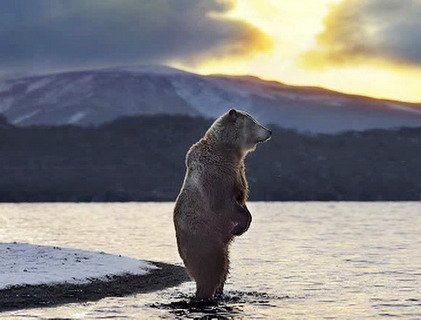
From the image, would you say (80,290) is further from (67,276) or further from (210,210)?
(210,210)

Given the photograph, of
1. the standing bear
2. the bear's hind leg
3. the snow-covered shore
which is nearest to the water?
the bear's hind leg

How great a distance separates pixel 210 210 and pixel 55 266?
9050 mm

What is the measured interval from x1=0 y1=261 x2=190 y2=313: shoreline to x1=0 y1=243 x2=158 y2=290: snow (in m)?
0.35

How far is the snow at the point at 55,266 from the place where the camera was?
24516 millimetres

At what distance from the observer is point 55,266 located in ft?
87.9

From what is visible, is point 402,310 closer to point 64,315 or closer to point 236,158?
point 236,158

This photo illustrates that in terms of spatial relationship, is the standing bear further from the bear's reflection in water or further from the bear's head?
the bear's reflection in water

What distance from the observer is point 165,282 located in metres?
27.1

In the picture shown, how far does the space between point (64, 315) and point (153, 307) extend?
219 centimetres

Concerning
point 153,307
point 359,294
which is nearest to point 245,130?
point 153,307

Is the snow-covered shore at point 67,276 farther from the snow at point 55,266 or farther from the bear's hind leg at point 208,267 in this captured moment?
the bear's hind leg at point 208,267

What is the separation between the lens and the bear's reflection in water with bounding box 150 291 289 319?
752 inches

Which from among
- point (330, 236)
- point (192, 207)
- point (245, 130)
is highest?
point (245, 130)

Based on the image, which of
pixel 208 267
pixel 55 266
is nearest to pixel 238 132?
pixel 208 267
